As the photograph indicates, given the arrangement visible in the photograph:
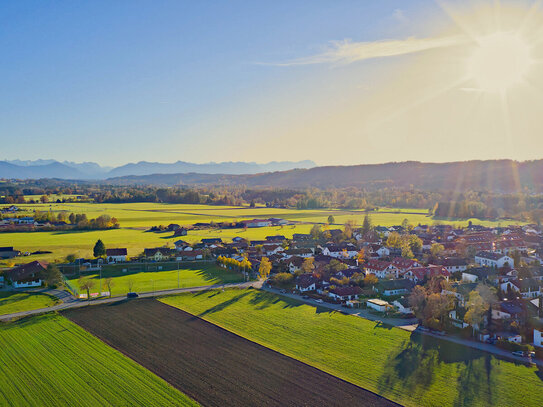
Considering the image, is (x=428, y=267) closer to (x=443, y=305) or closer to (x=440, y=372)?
(x=443, y=305)

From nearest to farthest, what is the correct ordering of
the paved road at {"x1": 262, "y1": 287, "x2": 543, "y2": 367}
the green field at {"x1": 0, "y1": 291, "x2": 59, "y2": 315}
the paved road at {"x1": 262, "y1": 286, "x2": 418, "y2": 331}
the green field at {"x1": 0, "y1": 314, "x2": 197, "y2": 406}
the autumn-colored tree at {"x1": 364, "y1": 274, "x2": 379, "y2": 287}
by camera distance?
the green field at {"x1": 0, "y1": 314, "x2": 197, "y2": 406}, the paved road at {"x1": 262, "y1": 287, "x2": 543, "y2": 367}, the paved road at {"x1": 262, "y1": 286, "x2": 418, "y2": 331}, the green field at {"x1": 0, "y1": 291, "x2": 59, "y2": 315}, the autumn-colored tree at {"x1": 364, "y1": 274, "x2": 379, "y2": 287}

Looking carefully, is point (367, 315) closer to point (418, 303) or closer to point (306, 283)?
point (418, 303)

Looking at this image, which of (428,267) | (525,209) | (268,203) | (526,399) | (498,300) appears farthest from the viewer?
(268,203)

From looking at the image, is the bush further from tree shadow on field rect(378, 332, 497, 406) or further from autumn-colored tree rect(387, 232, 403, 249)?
autumn-colored tree rect(387, 232, 403, 249)

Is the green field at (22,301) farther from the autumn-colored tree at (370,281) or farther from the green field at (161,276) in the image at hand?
the autumn-colored tree at (370,281)

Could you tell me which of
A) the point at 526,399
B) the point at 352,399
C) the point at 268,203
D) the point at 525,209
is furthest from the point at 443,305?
the point at 268,203

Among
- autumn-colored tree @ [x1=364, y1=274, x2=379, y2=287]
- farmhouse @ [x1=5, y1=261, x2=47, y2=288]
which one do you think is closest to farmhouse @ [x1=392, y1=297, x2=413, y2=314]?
autumn-colored tree @ [x1=364, y1=274, x2=379, y2=287]
